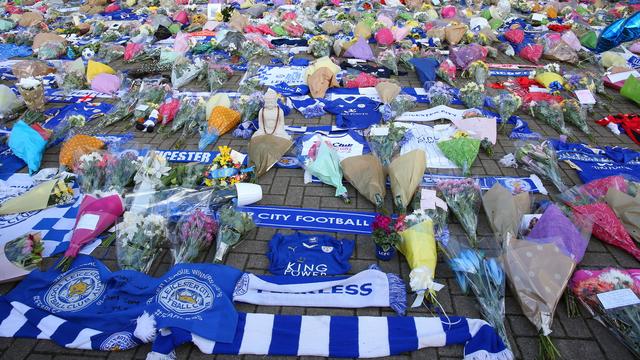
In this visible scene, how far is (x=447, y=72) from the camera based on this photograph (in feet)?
26.5

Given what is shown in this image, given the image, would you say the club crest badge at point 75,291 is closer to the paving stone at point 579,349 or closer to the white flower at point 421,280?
the white flower at point 421,280

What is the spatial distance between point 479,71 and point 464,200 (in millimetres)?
4512

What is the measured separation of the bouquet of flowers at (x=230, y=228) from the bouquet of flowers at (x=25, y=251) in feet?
6.15

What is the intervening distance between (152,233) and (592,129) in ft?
22.9

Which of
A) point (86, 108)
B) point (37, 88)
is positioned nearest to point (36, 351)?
point (86, 108)

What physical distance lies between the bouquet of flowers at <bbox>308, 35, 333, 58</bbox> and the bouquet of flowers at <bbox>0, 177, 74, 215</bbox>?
21.2ft

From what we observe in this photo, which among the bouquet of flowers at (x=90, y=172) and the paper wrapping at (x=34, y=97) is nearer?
the bouquet of flowers at (x=90, y=172)

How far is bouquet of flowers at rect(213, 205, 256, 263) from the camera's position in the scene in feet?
13.4

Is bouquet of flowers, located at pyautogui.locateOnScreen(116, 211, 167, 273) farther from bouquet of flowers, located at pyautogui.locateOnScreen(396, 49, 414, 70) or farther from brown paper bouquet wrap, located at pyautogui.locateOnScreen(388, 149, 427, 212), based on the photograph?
bouquet of flowers, located at pyautogui.locateOnScreen(396, 49, 414, 70)

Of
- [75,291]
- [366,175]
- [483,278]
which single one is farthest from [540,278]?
[75,291]

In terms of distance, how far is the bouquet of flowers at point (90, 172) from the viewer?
498cm

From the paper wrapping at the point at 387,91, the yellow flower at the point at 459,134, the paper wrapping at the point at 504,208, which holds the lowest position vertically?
the paper wrapping at the point at 387,91

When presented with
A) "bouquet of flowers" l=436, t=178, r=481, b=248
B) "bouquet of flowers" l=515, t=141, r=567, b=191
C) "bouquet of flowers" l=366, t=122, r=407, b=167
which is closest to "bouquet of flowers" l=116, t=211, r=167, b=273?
"bouquet of flowers" l=366, t=122, r=407, b=167

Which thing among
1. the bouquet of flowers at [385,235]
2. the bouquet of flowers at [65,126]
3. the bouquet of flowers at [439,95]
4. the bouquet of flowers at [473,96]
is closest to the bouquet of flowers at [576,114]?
the bouquet of flowers at [473,96]
